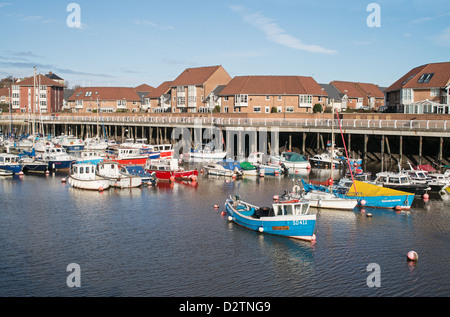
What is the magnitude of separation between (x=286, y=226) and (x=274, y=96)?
57751 millimetres

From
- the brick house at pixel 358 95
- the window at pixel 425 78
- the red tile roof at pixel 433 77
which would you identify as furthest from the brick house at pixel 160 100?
the window at pixel 425 78

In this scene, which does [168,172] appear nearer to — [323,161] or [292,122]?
[323,161]

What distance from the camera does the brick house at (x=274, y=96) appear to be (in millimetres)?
82500

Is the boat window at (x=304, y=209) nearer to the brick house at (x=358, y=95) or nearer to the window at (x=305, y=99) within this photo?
the window at (x=305, y=99)

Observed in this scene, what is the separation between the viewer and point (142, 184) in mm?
44219

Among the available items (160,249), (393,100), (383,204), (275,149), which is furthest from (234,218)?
(393,100)

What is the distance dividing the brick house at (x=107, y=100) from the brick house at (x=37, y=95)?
23.7ft

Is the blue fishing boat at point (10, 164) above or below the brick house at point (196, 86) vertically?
below

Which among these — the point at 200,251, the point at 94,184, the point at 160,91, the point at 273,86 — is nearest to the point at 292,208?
the point at 200,251

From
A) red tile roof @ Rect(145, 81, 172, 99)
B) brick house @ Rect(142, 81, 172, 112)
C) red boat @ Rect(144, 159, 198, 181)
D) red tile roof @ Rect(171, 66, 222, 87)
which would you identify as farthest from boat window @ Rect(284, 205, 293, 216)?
red tile roof @ Rect(145, 81, 172, 99)

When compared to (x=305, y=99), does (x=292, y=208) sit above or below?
below

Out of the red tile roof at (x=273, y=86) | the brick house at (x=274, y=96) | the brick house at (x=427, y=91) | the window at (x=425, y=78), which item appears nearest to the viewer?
the brick house at (x=427, y=91)

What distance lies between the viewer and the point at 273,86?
84.1 m
